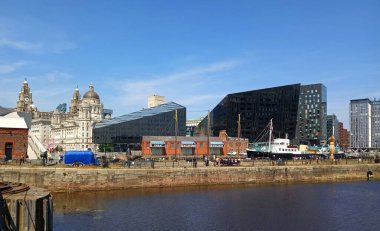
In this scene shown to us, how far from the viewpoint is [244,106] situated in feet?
538

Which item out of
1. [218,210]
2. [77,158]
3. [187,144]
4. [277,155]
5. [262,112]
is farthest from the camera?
[262,112]

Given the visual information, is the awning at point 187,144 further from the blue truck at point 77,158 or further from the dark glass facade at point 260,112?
the blue truck at point 77,158

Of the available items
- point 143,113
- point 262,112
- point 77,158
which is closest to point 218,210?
point 77,158

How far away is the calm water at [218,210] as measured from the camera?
36812 millimetres

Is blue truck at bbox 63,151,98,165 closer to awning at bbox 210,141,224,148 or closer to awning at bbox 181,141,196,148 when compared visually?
awning at bbox 181,141,196,148

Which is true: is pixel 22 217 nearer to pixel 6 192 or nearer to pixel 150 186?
pixel 6 192

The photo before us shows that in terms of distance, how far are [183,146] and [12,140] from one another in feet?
196

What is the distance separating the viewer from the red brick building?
377 ft

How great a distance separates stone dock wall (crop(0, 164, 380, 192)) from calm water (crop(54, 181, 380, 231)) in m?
2.65

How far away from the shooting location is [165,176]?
62656 millimetres

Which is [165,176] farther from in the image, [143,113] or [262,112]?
[262,112]

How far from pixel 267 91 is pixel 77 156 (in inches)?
4318

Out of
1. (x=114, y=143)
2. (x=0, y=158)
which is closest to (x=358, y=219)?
(x=0, y=158)

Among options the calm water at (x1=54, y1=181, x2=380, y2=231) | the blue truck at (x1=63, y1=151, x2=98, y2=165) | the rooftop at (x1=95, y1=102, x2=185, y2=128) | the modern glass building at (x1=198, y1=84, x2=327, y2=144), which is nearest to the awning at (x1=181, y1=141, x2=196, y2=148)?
the rooftop at (x1=95, y1=102, x2=185, y2=128)
